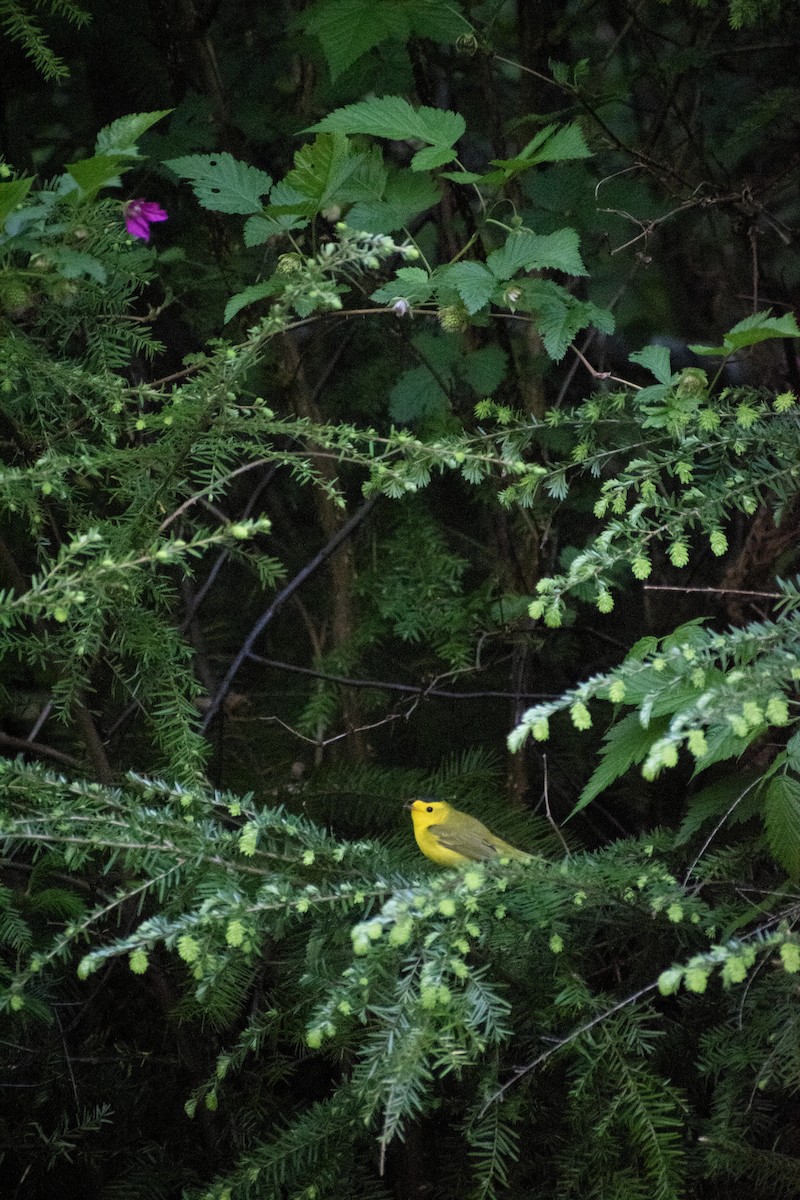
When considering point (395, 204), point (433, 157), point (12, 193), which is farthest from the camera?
point (395, 204)

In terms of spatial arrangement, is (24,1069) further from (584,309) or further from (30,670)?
(584,309)

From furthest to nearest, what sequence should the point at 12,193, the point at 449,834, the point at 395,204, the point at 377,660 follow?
Result: the point at 377,660 < the point at 449,834 < the point at 395,204 < the point at 12,193

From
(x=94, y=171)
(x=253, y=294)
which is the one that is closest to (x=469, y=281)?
(x=253, y=294)

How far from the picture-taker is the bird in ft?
5.64

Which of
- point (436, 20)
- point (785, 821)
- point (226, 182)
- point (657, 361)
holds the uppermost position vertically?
point (436, 20)

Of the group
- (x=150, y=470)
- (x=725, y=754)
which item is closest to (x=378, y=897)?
(x=725, y=754)

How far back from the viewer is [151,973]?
157 centimetres

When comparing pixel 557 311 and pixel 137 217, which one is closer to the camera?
pixel 137 217

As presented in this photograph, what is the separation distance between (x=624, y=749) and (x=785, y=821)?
0.62 feet

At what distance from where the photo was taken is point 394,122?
155cm

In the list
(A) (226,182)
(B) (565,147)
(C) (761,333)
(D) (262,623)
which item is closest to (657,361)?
(C) (761,333)

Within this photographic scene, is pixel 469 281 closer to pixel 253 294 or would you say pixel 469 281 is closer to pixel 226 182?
pixel 253 294

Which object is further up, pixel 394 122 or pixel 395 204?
pixel 394 122

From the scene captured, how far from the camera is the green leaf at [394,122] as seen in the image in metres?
1.53
